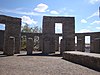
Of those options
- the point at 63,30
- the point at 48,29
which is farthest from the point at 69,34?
the point at 48,29

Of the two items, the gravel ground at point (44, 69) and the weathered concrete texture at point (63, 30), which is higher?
the weathered concrete texture at point (63, 30)

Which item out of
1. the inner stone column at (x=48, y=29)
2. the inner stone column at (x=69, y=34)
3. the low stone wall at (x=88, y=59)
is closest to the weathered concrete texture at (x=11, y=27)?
the inner stone column at (x=48, y=29)

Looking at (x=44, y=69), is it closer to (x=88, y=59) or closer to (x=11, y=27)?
(x=88, y=59)

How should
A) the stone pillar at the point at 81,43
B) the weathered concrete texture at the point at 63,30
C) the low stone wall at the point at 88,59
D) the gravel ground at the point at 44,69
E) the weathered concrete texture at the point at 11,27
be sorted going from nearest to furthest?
the gravel ground at the point at 44,69
the low stone wall at the point at 88,59
the weathered concrete texture at the point at 11,27
the weathered concrete texture at the point at 63,30
the stone pillar at the point at 81,43

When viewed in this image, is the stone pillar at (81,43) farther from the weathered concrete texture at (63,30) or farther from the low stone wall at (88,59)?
the low stone wall at (88,59)

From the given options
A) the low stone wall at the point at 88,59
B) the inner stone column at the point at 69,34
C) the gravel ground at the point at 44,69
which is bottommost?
the gravel ground at the point at 44,69

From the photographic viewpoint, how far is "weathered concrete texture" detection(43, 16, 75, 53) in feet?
64.4

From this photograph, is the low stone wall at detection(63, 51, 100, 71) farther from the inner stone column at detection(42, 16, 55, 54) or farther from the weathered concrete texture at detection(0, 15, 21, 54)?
the weathered concrete texture at detection(0, 15, 21, 54)

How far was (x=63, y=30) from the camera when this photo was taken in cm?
1978

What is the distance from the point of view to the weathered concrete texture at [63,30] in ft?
64.4

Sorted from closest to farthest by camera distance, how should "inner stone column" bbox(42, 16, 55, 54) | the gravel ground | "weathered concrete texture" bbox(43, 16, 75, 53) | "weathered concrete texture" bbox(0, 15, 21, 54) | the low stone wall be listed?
the gravel ground < the low stone wall < "weathered concrete texture" bbox(0, 15, 21, 54) < "weathered concrete texture" bbox(43, 16, 75, 53) < "inner stone column" bbox(42, 16, 55, 54)

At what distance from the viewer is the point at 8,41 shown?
1692 cm

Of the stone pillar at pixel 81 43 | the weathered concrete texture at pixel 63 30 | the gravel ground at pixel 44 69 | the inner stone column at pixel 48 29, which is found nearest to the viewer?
the gravel ground at pixel 44 69

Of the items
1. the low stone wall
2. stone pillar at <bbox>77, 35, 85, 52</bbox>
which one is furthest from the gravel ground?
stone pillar at <bbox>77, 35, 85, 52</bbox>
